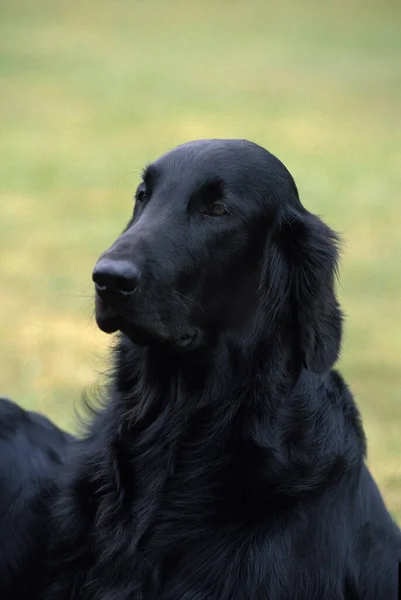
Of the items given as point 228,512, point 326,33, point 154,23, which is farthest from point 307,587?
point 154,23

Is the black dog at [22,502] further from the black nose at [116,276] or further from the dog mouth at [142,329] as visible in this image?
the black nose at [116,276]

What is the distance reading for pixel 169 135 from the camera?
1633 cm

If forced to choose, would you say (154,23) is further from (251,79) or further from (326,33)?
(251,79)

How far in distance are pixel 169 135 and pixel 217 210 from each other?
13075mm

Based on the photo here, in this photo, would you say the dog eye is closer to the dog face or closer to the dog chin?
the dog face

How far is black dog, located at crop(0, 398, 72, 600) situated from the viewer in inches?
152

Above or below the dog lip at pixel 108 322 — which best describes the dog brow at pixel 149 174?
above

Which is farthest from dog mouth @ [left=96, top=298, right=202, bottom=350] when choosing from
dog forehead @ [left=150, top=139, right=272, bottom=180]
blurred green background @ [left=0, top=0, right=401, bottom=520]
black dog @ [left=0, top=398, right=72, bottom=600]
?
black dog @ [left=0, top=398, right=72, bottom=600]

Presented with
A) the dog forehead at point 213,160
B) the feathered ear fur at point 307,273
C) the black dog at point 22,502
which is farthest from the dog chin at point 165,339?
the black dog at point 22,502

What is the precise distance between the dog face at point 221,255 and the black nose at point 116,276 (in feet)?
0.05

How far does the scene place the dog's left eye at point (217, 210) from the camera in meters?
3.45

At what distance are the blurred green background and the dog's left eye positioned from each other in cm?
81

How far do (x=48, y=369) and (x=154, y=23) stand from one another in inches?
1027

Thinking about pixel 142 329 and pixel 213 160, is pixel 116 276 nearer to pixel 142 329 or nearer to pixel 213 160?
pixel 142 329
